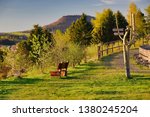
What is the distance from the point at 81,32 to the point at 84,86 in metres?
24.3

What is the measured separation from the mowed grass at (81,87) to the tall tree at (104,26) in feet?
55.7

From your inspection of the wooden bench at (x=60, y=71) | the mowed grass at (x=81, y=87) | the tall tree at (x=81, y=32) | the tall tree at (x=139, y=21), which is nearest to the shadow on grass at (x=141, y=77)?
the mowed grass at (x=81, y=87)

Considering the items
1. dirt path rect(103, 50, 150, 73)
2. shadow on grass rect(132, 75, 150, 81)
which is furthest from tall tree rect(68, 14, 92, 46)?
shadow on grass rect(132, 75, 150, 81)

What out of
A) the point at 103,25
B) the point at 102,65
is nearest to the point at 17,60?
the point at 102,65

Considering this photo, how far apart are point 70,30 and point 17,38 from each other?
127 ft

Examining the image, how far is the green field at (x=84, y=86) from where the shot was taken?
52.4 ft

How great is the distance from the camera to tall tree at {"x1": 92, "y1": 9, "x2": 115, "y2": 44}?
39338 millimetres

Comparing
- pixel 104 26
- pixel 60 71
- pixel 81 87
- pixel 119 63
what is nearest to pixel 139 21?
pixel 104 26

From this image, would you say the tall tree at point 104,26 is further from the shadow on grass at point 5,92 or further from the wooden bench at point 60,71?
the shadow on grass at point 5,92

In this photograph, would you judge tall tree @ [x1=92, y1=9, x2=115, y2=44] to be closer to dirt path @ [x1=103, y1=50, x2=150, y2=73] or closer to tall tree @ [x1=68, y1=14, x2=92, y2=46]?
tall tree @ [x1=68, y1=14, x2=92, y2=46]

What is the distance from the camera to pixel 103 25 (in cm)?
3953

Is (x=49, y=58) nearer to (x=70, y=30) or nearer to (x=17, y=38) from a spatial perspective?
(x=70, y=30)

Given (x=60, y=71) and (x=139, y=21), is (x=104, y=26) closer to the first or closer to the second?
(x=139, y=21)

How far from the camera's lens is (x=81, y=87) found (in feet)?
58.5
